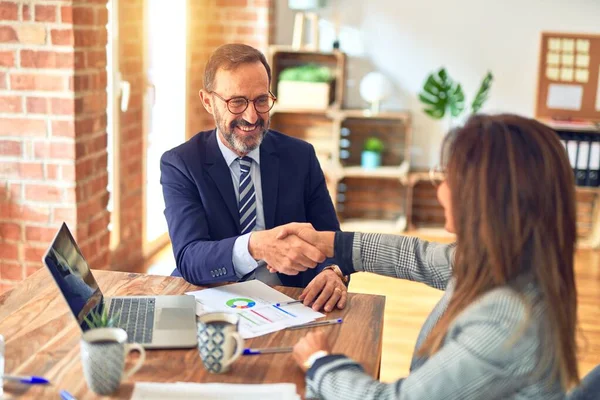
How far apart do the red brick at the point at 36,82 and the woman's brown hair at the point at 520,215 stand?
1821 mm

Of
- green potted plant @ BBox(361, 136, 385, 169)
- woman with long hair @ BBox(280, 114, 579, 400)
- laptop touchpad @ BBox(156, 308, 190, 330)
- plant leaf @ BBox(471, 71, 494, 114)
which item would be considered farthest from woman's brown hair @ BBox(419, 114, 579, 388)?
green potted plant @ BBox(361, 136, 385, 169)

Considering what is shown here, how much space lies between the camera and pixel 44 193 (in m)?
2.80

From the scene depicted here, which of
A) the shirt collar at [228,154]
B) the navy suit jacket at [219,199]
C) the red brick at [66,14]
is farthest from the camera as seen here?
the red brick at [66,14]

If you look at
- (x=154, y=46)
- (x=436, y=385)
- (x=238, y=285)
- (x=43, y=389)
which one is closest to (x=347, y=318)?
(x=238, y=285)

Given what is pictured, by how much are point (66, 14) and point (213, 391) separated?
170cm

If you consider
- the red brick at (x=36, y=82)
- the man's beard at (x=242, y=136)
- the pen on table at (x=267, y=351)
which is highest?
the red brick at (x=36, y=82)

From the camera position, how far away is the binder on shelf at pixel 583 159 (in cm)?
503

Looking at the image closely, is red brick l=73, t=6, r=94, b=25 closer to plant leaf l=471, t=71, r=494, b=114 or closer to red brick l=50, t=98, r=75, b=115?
red brick l=50, t=98, r=75, b=115

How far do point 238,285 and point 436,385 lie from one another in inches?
31.9

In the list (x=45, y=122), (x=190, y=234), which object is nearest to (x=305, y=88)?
(x=45, y=122)

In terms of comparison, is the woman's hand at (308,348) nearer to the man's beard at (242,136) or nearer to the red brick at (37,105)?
the man's beard at (242,136)

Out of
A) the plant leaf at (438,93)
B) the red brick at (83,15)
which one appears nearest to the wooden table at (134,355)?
the red brick at (83,15)

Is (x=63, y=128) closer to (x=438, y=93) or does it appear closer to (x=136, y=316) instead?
(x=136, y=316)

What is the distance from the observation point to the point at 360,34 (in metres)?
5.38
